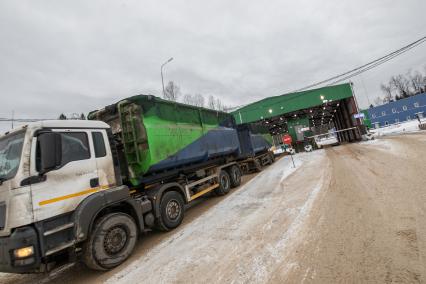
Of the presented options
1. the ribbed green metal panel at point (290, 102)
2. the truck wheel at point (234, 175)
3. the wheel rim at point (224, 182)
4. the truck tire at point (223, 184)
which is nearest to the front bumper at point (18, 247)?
the truck tire at point (223, 184)

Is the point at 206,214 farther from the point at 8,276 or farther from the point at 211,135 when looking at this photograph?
the point at 8,276

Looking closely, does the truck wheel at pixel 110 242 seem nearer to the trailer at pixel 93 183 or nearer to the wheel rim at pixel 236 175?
the trailer at pixel 93 183

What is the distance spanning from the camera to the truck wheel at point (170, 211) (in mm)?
5855

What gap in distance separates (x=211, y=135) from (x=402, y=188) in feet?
19.6

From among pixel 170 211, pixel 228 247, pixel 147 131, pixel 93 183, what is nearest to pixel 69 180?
pixel 93 183

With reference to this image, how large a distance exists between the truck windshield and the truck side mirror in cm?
41

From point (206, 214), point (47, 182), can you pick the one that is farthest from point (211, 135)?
point (47, 182)

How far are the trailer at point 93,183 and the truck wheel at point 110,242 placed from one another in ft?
0.06

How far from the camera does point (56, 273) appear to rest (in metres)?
4.85

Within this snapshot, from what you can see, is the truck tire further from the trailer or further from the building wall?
the building wall

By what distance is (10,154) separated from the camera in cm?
394

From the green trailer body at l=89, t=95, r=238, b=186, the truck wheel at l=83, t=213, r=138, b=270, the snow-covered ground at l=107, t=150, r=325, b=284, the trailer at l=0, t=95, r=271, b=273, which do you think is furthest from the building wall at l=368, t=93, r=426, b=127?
the truck wheel at l=83, t=213, r=138, b=270

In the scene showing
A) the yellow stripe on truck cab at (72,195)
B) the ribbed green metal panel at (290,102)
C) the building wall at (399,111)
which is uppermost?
the ribbed green metal panel at (290,102)

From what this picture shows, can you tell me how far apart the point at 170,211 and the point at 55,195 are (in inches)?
117
